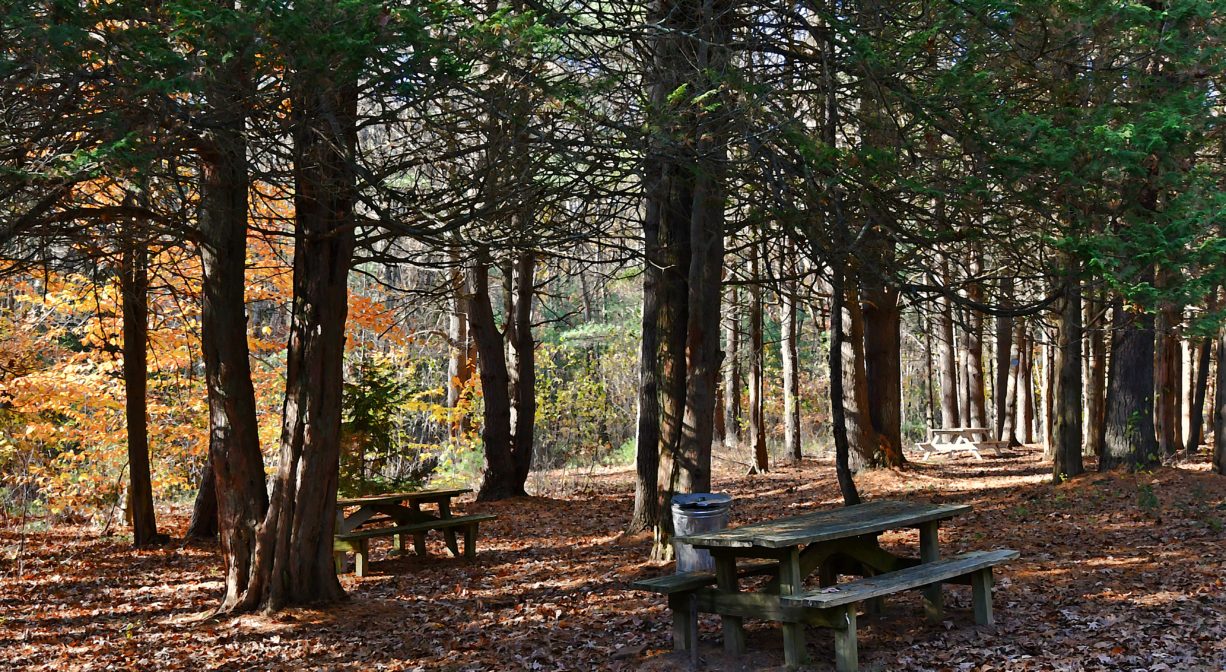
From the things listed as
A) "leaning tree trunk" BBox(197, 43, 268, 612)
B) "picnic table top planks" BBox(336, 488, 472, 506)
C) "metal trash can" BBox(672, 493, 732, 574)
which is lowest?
"picnic table top planks" BBox(336, 488, 472, 506)

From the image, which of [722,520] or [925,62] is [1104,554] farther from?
[925,62]

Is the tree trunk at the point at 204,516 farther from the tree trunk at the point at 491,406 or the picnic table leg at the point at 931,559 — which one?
the picnic table leg at the point at 931,559

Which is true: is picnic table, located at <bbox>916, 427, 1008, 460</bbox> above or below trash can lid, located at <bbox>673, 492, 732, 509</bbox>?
below

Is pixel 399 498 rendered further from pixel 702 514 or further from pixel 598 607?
pixel 702 514

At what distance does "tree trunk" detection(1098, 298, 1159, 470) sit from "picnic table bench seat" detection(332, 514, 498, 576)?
8.38 metres

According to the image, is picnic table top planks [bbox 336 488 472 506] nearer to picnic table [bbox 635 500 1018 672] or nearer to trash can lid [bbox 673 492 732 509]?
trash can lid [bbox 673 492 732 509]

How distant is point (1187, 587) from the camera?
7.44m

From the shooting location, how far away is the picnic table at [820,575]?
597cm

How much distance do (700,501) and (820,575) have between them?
1075mm

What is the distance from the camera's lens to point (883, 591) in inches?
239

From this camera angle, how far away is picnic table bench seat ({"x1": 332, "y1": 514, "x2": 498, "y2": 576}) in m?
9.97

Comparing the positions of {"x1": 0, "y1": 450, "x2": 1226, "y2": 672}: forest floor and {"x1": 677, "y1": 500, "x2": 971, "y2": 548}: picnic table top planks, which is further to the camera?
{"x1": 0, "y1": 450, "x2": 1226, "y2": 672}: forest floor

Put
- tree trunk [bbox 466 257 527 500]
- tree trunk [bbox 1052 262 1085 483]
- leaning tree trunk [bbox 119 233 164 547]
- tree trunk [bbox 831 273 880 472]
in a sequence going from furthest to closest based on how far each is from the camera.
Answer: tree trunk [bbox 831 273 880 472] → tree trunk [bbox 466 257 527 500] → tree trunk [bbox 1052 262 1085 483] → leaning tree trunk [bbox 119 233 164 547]

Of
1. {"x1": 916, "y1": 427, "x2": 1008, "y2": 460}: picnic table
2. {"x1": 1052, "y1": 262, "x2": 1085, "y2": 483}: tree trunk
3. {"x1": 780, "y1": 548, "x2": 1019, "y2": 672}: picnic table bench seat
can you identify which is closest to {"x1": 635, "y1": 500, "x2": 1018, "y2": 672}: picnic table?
{"x1": 780, "y1": 548, "x2": 1019, "y2": 672}: picnic table bench seat
